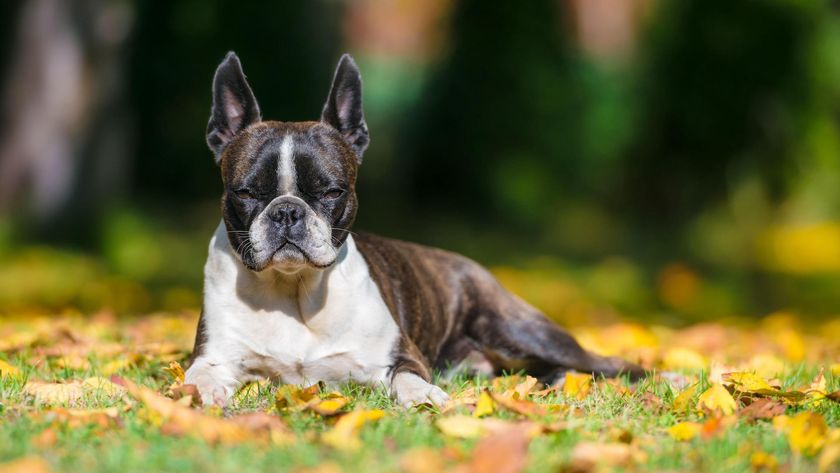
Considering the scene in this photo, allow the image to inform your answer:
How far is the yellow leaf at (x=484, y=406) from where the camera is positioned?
3918 mm

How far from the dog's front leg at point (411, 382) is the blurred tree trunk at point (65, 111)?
8.64 m

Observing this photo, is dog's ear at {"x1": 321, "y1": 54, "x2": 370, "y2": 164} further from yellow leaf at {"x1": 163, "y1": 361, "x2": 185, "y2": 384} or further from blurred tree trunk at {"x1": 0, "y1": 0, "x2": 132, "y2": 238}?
blurred tree trunk at {"x1": 0, "y1": 0, "x2": 132, "y2": 238}

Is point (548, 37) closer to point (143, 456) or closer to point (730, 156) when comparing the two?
point (730, 156)

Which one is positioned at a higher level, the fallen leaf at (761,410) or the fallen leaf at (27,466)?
the fallen leaf at (761,410)

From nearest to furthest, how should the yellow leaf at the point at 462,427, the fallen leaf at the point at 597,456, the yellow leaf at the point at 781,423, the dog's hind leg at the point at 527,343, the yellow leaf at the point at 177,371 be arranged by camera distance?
the fallen leaf at the point at 597,456 < the yellow leaf at the point at 462,427 < the yellow leaf at the point at 781,423 < the yellow leaf at the point at 177,371 < the dog's hind leg at the point at 527,343

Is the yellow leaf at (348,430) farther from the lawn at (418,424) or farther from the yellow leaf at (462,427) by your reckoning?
the yellow leaf at (462,427)

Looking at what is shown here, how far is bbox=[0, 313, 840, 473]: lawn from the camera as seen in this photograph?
10.4 feet

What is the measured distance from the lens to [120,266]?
12.1 m

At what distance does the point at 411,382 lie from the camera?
448cm

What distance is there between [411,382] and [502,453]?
1442 millimetres

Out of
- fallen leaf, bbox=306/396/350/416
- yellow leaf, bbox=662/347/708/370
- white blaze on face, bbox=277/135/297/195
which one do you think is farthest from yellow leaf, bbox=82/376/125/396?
yellow leaf, bbox=662/347/708/370

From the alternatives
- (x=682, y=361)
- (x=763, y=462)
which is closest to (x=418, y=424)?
(x=763, y=462)

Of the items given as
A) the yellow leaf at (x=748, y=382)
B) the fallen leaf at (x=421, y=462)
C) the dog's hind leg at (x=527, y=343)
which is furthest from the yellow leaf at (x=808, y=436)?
the dog's hind leg at (x=527, y=343)

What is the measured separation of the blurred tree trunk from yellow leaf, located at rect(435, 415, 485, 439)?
9.97 meters
